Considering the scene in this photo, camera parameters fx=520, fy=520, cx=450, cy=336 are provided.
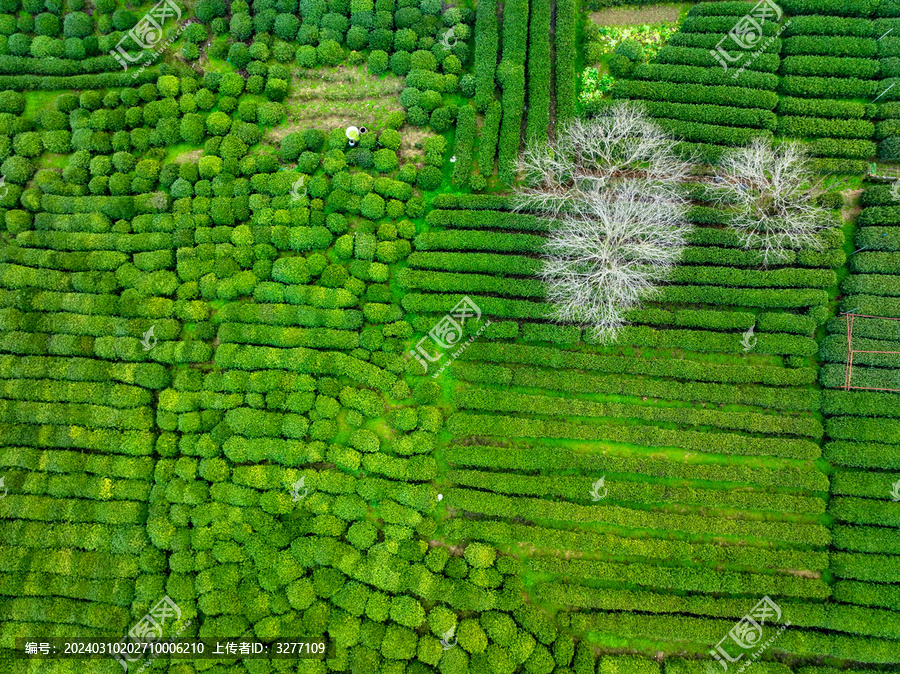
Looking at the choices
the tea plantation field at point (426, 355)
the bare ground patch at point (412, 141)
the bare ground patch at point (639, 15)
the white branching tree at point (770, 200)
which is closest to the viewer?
the tea plantation field at point (426, 355)

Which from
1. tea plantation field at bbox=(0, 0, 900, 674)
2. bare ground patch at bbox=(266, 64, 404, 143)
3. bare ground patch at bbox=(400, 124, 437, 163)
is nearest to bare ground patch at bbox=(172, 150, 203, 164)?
tea plantation field at bbox=(0, 0, 900, 674)

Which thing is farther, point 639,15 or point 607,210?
point 639,15

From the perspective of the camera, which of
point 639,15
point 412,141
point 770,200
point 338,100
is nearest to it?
point 770,200

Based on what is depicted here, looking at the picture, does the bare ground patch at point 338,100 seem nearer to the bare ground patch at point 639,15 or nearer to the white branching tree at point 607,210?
the white branching tree at point 607,210

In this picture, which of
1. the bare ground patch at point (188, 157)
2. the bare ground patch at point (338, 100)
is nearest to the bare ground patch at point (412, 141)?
the bare ground patch at point (338, 100)

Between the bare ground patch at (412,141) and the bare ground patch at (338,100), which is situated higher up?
the bare ground patch at (338,100)

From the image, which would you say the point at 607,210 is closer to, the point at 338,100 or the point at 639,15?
the point at 639,15

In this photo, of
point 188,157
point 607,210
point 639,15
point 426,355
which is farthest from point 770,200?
point 188,157

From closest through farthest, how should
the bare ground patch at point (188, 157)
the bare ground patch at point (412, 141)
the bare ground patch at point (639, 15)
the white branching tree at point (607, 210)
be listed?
1. the white branching tree at point (607, 210)
2. the bare ground patch at point (412, 141)
3. the bare ground patch at point (639, 15)
4. the bare ground patch at point (188, 157)
